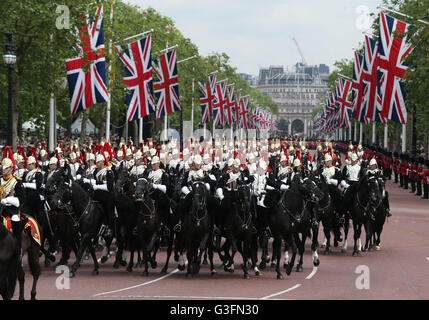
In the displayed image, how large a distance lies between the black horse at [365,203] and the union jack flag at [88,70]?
13404 millimetres

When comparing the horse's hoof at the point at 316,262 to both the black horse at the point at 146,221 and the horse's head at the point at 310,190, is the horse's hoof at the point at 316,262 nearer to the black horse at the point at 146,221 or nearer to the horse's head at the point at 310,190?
the horse's head at the point at 310,190

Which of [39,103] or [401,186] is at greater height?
[39,103]

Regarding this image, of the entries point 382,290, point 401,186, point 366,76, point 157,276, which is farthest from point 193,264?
point 401,186

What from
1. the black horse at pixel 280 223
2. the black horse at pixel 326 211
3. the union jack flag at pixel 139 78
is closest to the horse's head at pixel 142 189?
the black horse at pixel 280 223

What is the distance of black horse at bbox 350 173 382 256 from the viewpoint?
21797mm

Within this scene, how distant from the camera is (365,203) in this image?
72.5ft

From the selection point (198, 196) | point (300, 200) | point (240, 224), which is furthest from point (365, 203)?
point (198, 196)

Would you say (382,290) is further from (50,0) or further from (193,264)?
(50,0)

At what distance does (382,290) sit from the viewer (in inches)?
636

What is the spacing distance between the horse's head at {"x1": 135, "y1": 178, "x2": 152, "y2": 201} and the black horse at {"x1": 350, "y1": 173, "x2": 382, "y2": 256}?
6.17 metres

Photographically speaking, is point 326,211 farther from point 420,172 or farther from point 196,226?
point 420,172

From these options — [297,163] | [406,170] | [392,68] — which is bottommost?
[406,170]

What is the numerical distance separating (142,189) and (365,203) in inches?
265

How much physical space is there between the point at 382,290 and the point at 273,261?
4.04 m
